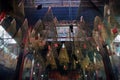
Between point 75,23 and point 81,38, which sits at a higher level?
point 75,23

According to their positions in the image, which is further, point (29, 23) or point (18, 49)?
point (29, 23)

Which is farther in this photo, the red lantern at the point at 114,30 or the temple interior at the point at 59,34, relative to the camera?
the temple interior at the point at 59,34

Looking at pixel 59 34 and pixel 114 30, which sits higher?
pixel 114 30

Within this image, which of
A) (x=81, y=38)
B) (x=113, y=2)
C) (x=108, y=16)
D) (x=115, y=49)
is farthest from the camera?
(x=81, y=38)

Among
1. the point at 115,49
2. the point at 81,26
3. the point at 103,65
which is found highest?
the point at 81,26

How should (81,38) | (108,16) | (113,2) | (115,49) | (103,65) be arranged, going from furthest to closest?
1. (81,38)
2. (103,65)
3. (115,49)
4. (108,16)
5. (113,2)

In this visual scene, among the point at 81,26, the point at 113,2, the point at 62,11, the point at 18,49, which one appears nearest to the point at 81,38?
the point at 81,26

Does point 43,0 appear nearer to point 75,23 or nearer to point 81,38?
point 75,23

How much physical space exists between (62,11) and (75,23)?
107cm

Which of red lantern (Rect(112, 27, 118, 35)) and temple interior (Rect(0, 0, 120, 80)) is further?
temple interior (Rect(0, 0, 120, 80))

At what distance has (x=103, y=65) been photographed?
42.0 feet

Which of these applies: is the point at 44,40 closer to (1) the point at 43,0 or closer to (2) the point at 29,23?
(2) the point at 29,23

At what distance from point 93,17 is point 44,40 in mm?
3444

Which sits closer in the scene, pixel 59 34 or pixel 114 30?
pixel 114 30
